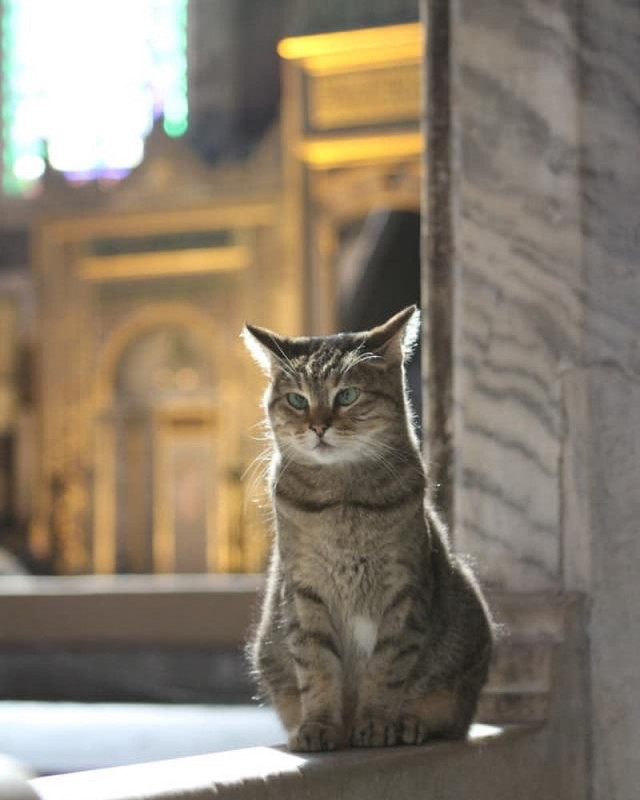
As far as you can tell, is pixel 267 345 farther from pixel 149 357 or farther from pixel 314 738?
pixel 149 357

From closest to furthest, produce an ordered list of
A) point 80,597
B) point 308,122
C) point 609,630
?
point 609,630 → point 80,597 → point 308,122

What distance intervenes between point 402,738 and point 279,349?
0.72 meters

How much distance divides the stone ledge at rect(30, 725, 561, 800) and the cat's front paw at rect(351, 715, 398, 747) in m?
0.03

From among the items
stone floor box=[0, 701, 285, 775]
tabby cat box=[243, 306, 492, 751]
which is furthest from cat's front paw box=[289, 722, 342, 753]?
stone floor box=[0, 701, 285, 775]

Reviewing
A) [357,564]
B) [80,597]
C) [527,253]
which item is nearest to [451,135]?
[527,253]

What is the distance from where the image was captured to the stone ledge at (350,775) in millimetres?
2045

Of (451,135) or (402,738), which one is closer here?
(402,738)

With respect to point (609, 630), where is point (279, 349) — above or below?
above

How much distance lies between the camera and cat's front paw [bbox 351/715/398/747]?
2586 mm

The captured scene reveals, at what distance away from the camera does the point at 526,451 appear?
3.21 m

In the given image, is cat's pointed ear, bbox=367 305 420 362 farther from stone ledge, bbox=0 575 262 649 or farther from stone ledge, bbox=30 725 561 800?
stone ledge, bbox=0 575 262 649

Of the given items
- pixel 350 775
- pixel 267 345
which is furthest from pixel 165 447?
pixel 350 775

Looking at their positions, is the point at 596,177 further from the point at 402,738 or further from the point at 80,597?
the point at 80,597

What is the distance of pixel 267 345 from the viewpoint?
2.72 meters
